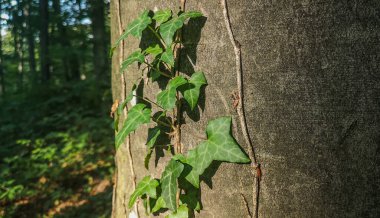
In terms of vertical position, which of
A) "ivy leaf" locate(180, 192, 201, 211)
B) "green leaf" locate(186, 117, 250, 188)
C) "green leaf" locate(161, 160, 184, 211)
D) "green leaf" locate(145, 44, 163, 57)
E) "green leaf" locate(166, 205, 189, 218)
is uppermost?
"green leaf" locate(145, 44, 163, 57)

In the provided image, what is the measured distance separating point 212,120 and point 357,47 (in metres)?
0.46

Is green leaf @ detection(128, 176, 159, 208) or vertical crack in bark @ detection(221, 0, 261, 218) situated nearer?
vertical crack in bark @ detection(221, 0, 261, 218)

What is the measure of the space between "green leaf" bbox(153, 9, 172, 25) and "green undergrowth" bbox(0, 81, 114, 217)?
3.09 metres

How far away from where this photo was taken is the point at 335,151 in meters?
Answer: 0.85

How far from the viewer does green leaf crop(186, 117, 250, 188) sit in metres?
0.97

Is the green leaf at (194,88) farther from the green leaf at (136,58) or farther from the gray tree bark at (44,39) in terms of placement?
the gray tree bark at (44,39)

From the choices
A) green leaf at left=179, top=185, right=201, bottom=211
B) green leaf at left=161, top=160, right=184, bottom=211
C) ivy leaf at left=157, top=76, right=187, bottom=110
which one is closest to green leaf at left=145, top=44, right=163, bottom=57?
ivy leaf at left=157, top=76, right=187, bottom=110

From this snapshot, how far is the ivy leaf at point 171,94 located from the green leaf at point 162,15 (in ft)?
0.68

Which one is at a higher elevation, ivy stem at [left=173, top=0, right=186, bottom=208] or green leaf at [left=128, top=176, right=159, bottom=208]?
ivy stem at [left=173, top=0, right=186, bottom=208]

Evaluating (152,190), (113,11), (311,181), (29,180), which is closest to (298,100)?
(311,181)

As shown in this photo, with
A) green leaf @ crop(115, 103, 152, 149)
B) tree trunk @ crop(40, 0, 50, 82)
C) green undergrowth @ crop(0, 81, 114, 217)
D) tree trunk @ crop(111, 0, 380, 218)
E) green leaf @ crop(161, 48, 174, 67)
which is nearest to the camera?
tree trunk @ crop(111, 0, 380, 218)

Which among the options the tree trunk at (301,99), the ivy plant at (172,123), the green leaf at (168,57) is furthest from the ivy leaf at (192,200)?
the green leaf at (168,57)

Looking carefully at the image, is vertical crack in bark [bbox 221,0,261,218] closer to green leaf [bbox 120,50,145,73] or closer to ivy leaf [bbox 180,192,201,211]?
ivy leaf [bbox 180,192,201,211]

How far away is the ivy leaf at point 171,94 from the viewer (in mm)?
1072
